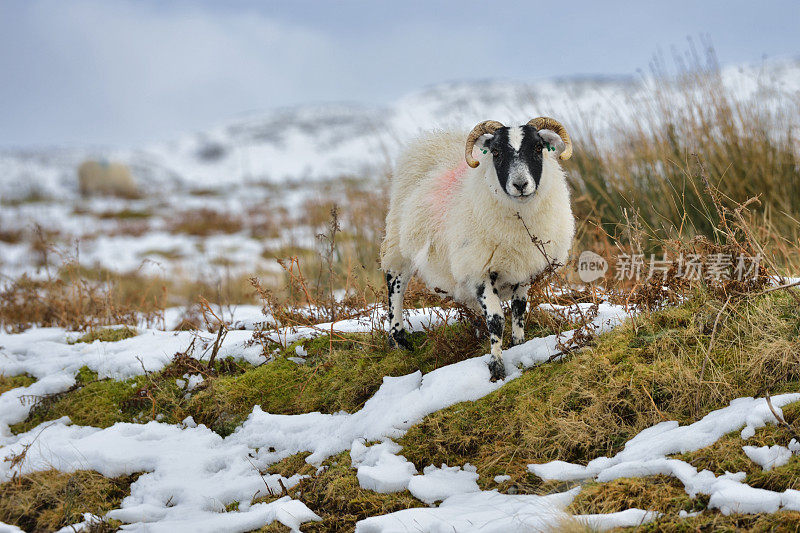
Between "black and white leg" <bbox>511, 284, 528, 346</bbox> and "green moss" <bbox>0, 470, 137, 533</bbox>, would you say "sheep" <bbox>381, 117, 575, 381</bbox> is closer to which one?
"black and white leg" <bbox>511, 284, 528, 346</bbox>

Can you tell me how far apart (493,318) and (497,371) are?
1.17 feet

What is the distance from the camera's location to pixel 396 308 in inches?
178

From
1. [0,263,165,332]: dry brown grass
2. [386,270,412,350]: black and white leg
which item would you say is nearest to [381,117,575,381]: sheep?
[386,270,412,350]: black and white leg

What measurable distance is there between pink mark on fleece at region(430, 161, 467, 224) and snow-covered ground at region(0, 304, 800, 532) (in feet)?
3.63

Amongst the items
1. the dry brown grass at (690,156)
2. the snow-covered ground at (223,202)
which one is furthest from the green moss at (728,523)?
the dry brown grass at (690,156)

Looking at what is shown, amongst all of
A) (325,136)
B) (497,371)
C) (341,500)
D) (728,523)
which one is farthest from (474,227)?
(325,136)

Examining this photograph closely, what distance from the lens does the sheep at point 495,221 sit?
11.4ft

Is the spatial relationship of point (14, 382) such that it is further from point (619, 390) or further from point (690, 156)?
point (690, 156)

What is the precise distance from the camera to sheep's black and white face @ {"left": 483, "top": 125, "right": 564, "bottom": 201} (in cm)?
331

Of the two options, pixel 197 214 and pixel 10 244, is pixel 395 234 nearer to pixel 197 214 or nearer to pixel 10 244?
pixel 10 244

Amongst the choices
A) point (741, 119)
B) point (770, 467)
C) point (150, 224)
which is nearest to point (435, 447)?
point (770, 467)

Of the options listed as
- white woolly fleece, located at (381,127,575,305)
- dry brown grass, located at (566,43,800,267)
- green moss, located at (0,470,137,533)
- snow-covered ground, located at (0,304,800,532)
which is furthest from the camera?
dry brown grass, located at (566,43,800,267)

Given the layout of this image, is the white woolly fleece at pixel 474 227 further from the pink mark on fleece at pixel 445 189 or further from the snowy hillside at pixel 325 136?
the snowy hillside at pixel 325 136

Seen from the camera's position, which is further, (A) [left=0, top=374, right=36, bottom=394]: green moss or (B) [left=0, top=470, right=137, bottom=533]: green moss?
(A) [left=0, top=374, right=36, bottom=394]: green moss
